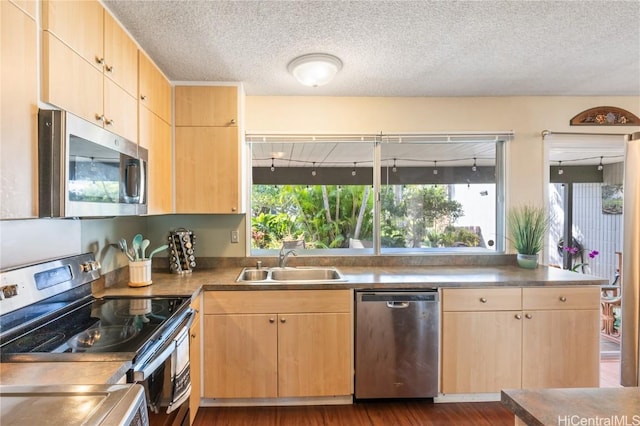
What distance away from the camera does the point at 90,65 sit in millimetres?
1344

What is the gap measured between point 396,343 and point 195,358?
1.29 meters

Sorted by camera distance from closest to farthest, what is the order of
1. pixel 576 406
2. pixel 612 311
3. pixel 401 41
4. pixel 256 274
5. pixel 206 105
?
pixel 576 406
pixel 401 41
pixel 206 105
pixel 256 274
pixel 612 311

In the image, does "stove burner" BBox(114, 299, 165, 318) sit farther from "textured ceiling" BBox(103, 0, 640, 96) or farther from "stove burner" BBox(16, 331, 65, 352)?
"textured ceiling" BBox(103, 0, 640, 96)

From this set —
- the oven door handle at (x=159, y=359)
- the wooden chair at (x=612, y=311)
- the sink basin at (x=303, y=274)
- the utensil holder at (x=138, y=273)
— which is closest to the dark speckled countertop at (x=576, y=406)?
the oven door handle at (x=159, y=359)

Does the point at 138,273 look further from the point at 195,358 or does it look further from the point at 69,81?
the point at 69,81

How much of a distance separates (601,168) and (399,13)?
2.73m

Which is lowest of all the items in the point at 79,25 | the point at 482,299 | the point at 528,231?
the point at 482,299

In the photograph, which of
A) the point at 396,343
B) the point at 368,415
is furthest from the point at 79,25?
the point at 368,415

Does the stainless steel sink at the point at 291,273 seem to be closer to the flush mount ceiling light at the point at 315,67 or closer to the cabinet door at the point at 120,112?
the cabinet door at the point at 120,112

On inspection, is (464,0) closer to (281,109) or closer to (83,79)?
(281,109)

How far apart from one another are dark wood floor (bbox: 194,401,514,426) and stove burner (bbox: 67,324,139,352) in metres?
1.05

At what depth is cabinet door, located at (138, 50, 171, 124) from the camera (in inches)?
73.1

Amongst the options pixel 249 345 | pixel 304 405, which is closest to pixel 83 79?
pixel 249 345

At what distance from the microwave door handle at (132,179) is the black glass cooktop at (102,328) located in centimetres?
59
